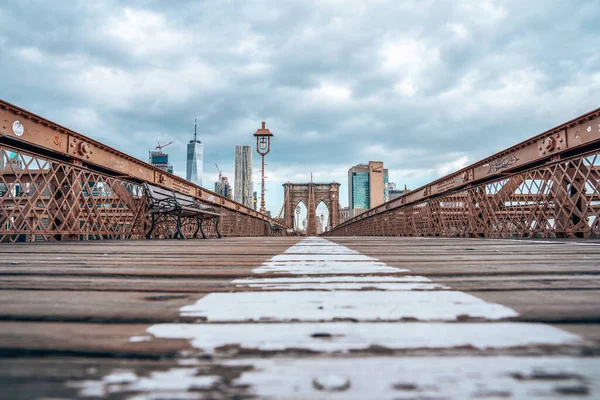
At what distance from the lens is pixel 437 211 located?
26.4 feet

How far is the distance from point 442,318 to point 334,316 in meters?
0.17

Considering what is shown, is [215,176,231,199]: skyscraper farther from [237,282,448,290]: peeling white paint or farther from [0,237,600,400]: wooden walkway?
[0,237,600,400]: wooden walkway

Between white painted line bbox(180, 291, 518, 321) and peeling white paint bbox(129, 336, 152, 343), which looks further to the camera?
white painted line bbox(180, 291, 518, 321)

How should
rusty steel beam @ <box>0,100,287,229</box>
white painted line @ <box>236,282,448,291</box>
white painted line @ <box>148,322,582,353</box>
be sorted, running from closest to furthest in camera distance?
white painted line @ <box>148,322,582,353</box>
white painted line @ <box>236,282,448,291</box>
rusty steel beam @ <box>0,100,287,229</box>

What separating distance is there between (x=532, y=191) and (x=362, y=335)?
5571 millimetres

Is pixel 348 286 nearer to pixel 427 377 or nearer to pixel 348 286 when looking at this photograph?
pixel 348 286

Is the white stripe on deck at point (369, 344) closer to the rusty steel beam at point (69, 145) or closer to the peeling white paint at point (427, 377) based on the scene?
the peeling white paint at point (427, 377)

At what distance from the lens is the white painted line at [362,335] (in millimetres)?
394

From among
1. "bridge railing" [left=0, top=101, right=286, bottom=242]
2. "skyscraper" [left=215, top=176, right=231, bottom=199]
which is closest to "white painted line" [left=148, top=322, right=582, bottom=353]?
"bridge railing" [left=0, top=101, right=286, bottom=242]

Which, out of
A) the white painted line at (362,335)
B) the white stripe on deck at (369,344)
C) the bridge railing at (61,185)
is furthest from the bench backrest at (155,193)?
the white painted line at (362,335)

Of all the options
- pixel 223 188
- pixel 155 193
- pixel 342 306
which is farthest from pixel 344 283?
pixel 223 188

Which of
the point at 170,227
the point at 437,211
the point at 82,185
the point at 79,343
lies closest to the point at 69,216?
the point at 82,185

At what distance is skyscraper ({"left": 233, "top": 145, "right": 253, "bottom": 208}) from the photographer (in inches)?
3991

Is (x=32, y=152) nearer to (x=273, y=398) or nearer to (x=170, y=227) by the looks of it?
(x=170, y=227)
